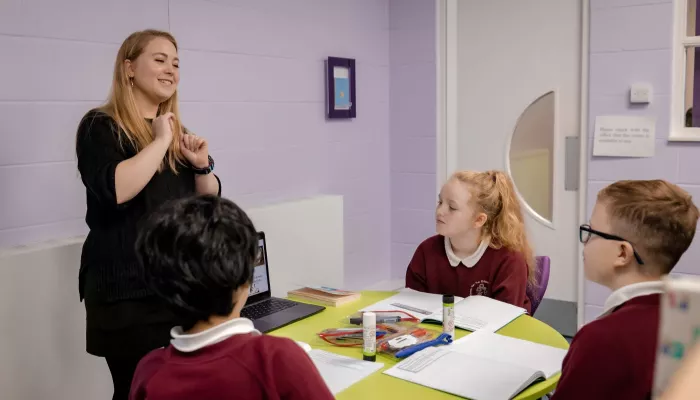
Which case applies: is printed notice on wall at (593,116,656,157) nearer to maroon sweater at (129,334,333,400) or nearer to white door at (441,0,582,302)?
white door at (441,0,582,302)

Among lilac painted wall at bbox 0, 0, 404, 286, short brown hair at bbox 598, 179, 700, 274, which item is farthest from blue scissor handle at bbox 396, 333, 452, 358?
lilac painted wall at bbox 0, 0, 404, 286

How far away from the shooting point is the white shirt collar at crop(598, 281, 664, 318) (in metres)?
→ 1.49

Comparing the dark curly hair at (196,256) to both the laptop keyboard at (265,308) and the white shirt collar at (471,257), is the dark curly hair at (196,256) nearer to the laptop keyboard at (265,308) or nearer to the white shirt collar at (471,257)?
the laptop keyboard at (265,308)

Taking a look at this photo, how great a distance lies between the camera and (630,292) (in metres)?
1.52

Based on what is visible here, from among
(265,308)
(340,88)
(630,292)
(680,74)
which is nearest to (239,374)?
(630,292)

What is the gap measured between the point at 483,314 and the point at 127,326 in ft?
3.45

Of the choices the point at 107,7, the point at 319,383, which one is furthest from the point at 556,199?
the point at 319,383

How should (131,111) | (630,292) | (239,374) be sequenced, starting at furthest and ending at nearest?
(131,111), (630,292), (239,374)

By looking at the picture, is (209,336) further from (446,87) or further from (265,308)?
(446,87)

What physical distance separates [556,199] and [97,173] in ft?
8.69

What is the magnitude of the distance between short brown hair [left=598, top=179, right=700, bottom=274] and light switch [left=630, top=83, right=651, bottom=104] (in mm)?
2071

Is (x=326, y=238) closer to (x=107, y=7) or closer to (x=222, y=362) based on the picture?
(x=107, y=7)

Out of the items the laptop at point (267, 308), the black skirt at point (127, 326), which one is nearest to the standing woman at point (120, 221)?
the black skirt at point (127, 326)

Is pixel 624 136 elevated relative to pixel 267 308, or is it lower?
elevated
